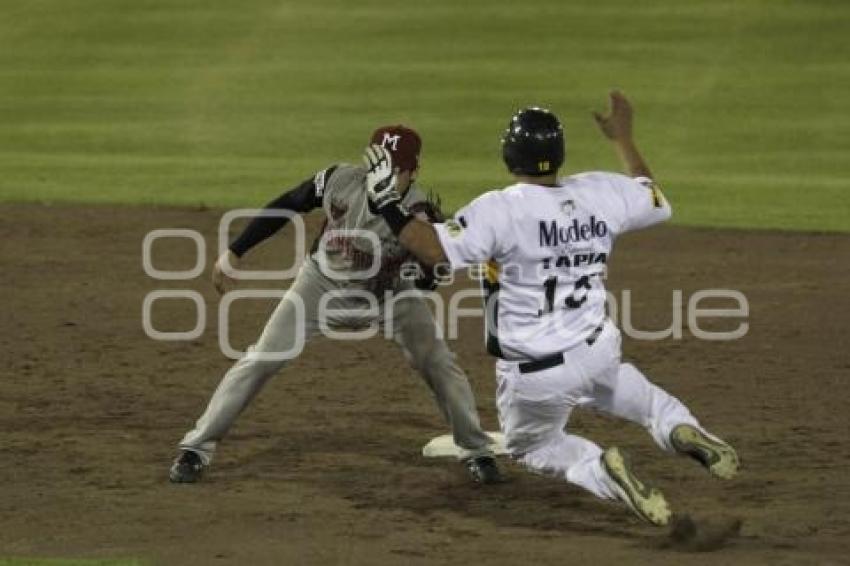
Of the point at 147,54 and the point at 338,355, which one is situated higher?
the point at 147,54

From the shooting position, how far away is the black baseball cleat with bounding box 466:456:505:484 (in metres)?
9.05

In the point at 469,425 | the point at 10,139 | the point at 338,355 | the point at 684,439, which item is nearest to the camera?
the point at 684,439

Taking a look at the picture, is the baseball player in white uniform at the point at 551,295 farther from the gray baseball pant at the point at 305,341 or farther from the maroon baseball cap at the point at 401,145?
the gray baseball pant at the point at 305,341

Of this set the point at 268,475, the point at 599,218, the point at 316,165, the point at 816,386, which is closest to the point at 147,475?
the point at 268,475

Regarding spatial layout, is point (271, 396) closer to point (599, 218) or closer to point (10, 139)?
point (599, 218)

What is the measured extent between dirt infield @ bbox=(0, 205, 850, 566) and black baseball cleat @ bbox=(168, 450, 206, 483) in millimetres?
79

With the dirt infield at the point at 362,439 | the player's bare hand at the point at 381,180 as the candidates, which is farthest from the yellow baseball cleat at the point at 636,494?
the player's bare hand at the point at 381,180


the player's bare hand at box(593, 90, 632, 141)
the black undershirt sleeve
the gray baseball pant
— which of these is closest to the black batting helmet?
the player's bare hand at box(593, 90, 632, 141)

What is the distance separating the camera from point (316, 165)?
20438 millimetres

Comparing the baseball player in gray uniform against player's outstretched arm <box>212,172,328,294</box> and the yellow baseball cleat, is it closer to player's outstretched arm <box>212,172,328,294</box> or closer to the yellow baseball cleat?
player's outstretched arm <box>212,172,328,294</box>

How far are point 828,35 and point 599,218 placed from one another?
1915 cm

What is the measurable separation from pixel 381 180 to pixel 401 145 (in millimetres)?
895

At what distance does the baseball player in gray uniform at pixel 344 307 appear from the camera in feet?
29.1

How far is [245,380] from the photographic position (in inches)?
350
